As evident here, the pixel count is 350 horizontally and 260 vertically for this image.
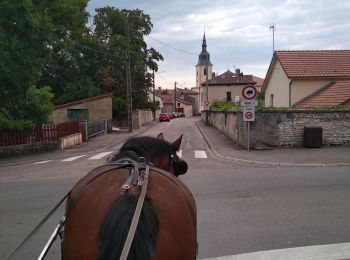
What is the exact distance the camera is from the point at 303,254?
573 centimetres

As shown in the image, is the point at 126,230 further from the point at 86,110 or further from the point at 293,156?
the point at 86,110

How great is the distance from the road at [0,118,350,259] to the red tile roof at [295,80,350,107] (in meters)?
14.9

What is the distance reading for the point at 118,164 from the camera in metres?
3.20

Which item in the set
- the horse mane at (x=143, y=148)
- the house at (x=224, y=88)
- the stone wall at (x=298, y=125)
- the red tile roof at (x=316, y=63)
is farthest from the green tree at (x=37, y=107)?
the house at (x=224, y=88)

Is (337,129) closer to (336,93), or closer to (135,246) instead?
(336,93)

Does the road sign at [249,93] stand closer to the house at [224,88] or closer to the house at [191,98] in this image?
the house at [224,88]

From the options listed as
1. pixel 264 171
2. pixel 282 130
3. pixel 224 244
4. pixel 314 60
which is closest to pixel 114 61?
pixel 314 60

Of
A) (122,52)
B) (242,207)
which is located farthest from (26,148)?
(122,52)

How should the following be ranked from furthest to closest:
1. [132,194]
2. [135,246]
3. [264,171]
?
[264,171]
[132,194]
[135,246]

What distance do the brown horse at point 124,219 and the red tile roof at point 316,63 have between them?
30.7 metres

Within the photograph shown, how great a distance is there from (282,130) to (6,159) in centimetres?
1275

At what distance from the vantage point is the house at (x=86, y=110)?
45031 millimetres

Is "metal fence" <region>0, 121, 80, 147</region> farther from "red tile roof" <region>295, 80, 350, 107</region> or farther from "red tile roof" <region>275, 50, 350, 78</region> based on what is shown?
"red tile roof" <region>275, 50, 350, 78</region>

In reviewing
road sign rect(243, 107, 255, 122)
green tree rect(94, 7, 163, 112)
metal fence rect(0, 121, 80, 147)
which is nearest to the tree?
metal fence rect(0, 121, 80, 147)
